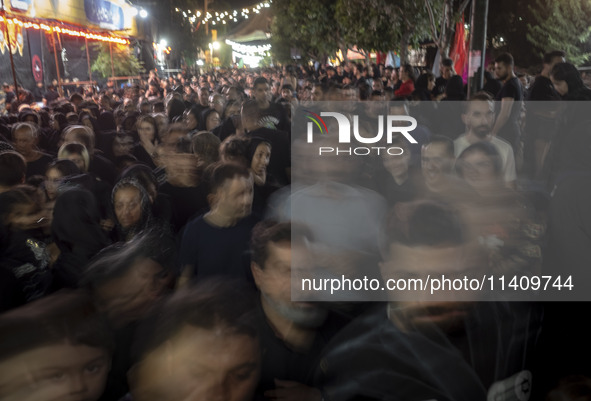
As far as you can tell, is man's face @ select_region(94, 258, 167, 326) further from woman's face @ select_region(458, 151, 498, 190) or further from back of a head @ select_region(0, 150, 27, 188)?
woman's face @ select_region(458, 151, 498, 190)

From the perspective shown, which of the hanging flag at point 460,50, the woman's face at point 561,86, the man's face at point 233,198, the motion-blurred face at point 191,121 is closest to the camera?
the man's face at point 233,198

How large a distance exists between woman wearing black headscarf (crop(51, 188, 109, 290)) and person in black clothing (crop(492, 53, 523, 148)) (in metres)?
4.44

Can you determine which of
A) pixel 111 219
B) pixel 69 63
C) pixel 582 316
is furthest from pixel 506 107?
pixel 69 63

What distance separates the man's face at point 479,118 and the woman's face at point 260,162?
179 centimetres

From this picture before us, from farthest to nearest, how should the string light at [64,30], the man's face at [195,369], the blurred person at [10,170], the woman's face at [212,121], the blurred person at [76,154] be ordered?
the string light at [64,30] → the woman's face at [212,121] → the blurred person at [76,154] → the blurred person at [10,170] → the man's face at [195,369]

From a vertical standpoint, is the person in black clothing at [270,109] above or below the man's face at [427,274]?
above

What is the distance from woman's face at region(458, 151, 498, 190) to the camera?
3369 millimetres

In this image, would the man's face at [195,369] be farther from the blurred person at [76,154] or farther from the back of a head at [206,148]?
the blurred person at [76,154]

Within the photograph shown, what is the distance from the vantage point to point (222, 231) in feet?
10.8

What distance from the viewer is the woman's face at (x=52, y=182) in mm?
3801

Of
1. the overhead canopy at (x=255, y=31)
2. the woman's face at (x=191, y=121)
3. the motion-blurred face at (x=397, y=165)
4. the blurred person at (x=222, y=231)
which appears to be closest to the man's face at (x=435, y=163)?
the motion-blurred face at (x=397, y=165)

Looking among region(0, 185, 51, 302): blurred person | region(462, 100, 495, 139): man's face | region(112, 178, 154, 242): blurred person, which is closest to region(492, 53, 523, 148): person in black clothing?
region(462, 100, 495, 139): man's face

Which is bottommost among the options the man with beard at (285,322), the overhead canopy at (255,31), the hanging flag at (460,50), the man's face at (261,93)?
the man with beard at (285,322)

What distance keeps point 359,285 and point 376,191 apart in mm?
1443
